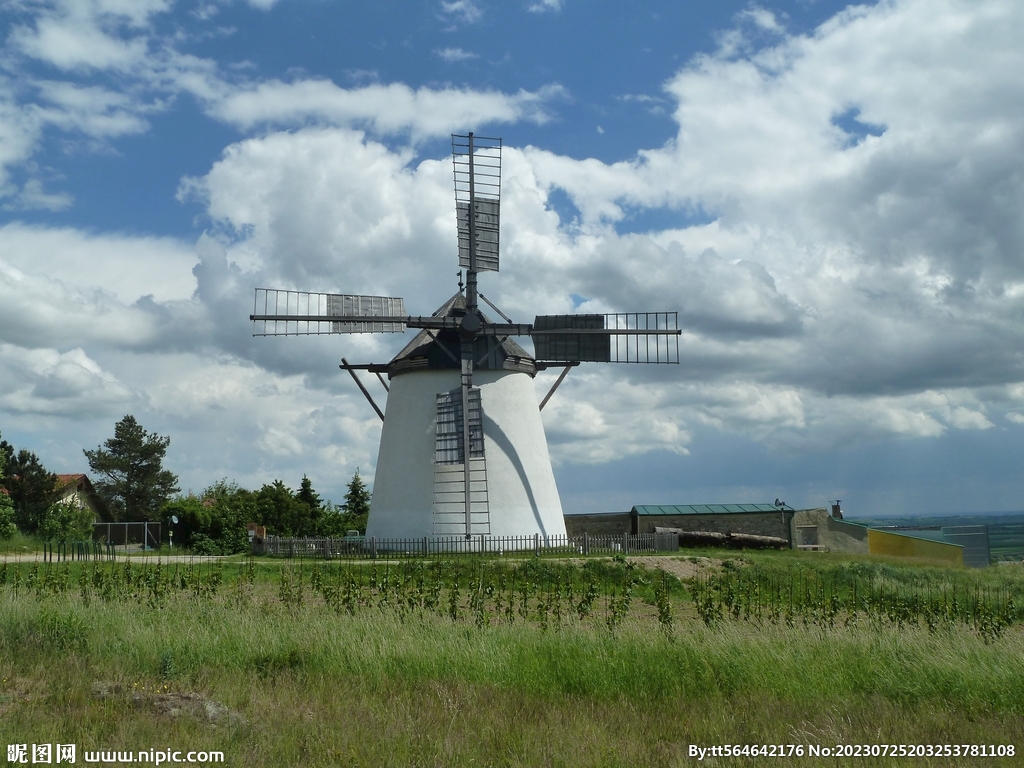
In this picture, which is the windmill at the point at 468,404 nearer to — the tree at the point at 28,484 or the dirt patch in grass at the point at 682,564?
the dirt patch in grass at the point at 682,564

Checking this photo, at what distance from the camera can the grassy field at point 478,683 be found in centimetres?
660

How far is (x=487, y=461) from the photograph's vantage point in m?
24.9

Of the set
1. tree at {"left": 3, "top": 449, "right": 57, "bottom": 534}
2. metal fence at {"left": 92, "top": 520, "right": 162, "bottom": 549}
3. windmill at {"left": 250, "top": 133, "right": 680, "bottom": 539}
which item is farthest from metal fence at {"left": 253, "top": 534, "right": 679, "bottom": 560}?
tree at {"left": 3, "top": 449, "right": 57, "bottom": 534}

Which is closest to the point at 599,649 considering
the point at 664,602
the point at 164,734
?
the point at 664,602

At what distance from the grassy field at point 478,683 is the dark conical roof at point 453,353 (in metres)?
13.4

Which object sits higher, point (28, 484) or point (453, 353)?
point (453, 353)

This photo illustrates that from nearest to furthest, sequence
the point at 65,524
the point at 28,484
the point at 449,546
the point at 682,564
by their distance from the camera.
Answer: the point at 682,564 < the point at 449,546 < the point at 65,524 < the point at 28,484

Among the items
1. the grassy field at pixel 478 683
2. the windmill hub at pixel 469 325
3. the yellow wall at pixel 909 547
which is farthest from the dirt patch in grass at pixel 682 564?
the yellow wall at pixel 909 547

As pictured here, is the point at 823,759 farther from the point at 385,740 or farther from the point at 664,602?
the point at 664,602

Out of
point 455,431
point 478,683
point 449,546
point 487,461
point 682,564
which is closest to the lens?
point 478,683

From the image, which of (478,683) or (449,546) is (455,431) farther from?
(478,683)

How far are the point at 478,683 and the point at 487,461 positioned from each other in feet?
54.3

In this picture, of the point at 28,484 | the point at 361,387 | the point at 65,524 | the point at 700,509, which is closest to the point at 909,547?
the point at 700,509

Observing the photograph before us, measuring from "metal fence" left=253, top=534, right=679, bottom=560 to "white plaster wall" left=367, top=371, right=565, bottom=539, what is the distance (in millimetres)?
507
